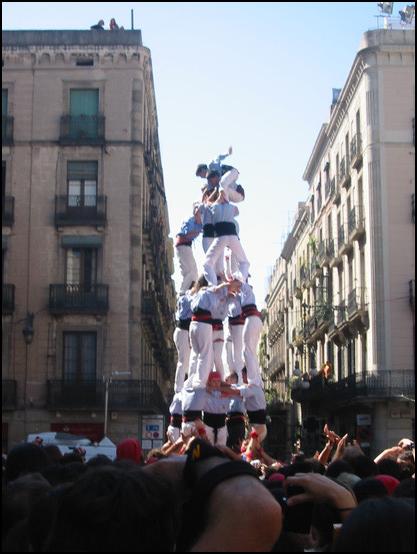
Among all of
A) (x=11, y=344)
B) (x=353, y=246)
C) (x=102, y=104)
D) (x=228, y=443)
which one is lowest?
(x=228, y=443)

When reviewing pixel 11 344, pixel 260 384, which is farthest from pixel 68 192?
pixel 260 384

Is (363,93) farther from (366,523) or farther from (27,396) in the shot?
(366,523)

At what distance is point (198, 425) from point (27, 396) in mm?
22545

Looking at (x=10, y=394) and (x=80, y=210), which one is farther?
(x=80, y=210)

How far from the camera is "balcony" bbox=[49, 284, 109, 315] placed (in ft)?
116

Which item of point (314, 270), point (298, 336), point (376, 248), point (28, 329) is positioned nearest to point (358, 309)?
point (376, 248)

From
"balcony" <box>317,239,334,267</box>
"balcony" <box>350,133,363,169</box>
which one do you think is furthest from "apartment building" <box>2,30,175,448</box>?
"balcony" <box>317,239,334,267</box>

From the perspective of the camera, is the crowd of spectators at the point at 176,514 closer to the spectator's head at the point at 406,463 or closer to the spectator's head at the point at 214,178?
the spectator's head at the point at 406,463

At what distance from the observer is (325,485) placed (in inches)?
167

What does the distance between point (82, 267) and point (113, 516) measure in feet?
Answer: 111

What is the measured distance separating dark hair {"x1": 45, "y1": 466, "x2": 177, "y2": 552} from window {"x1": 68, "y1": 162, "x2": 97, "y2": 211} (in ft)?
112

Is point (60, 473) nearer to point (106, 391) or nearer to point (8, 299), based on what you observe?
point (106, 391)

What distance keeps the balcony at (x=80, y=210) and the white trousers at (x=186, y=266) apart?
19.9 m

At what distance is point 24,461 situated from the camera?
5961mm
